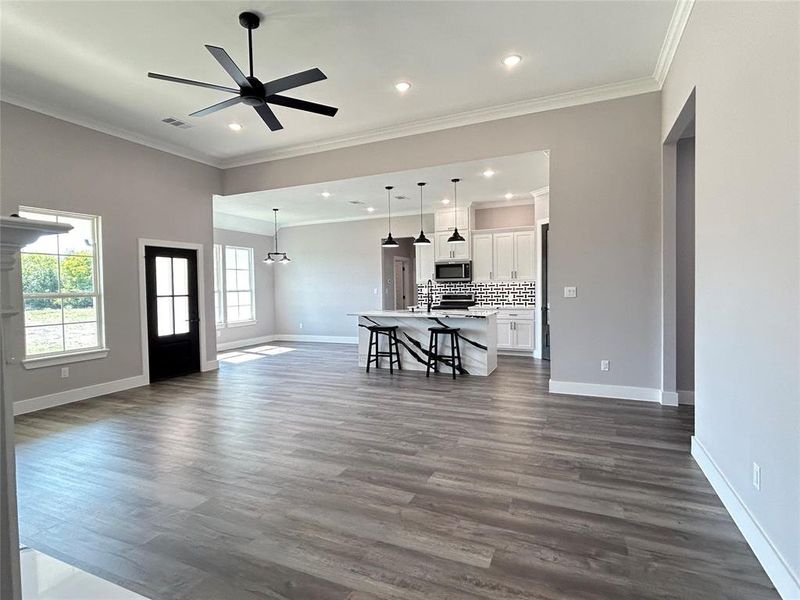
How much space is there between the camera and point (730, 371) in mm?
2309

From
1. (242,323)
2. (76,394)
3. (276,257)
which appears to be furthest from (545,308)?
(76,394)

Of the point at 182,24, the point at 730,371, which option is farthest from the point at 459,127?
the point at 730,371

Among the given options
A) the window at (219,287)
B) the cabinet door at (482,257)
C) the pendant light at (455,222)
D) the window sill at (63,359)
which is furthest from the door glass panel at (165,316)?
the cabinet door at (482,257)

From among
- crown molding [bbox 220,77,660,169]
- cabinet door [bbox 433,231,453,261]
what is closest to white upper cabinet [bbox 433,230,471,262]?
cabinet door [bbox 433,231,453,261]

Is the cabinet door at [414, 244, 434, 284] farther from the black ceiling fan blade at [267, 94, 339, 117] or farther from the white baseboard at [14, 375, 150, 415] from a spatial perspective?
the black ceiling fan blade at [267, 94, 339, 117]

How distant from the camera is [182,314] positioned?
631cm

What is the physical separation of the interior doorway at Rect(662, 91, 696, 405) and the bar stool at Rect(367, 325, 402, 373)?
11.7 feet

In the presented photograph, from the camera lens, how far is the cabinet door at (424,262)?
857 centimetres

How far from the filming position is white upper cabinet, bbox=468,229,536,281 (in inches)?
300

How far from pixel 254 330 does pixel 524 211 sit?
6688mm

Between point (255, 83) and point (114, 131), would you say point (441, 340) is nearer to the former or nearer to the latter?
point (255, 83)

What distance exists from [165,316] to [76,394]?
1.50 metres

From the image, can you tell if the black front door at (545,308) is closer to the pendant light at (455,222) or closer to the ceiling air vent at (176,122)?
the pendant light at (455,222)

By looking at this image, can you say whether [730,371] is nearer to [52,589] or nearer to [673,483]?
[673,483]
